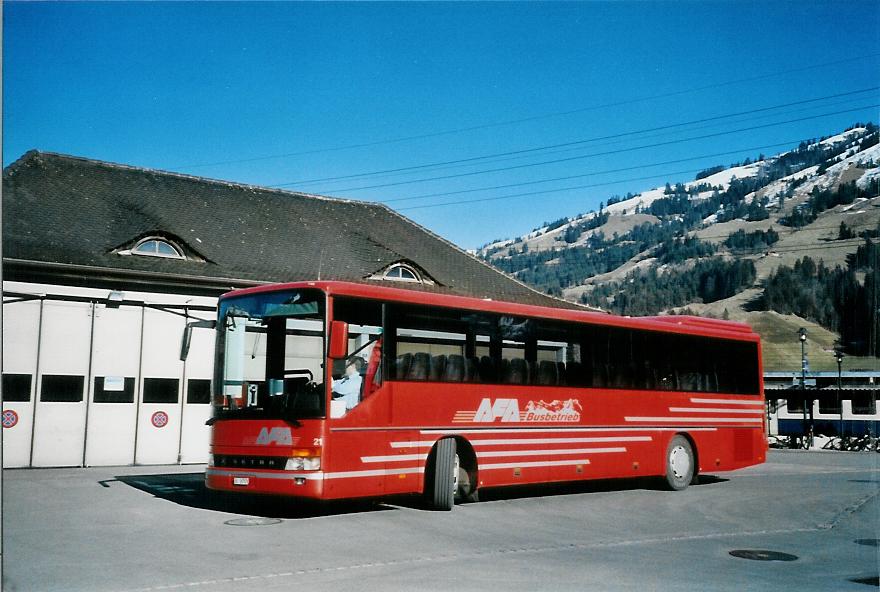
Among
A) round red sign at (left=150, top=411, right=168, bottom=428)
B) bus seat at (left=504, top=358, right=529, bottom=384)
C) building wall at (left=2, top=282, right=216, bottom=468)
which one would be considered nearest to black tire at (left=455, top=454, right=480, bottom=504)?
→ bus seat at (left=504, top=358, right=529, bottom=384)

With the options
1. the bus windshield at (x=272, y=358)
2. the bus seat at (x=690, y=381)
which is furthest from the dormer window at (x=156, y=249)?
the bus seat at (x=690, y=381)

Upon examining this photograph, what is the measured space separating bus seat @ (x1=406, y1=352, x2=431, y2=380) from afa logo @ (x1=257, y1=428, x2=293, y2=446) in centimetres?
210

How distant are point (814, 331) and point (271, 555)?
162885 mm

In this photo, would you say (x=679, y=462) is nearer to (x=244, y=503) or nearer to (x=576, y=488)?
(x=576, y=488)

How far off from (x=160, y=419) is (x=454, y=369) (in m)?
11.4

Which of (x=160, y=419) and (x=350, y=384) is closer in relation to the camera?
(x=350, y=384)

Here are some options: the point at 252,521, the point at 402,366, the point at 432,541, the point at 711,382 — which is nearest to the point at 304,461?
the point at 252,521

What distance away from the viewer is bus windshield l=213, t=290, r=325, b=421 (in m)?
12.1

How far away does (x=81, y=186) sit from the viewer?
2636cm

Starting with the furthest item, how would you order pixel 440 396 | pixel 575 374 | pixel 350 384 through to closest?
pixel 575 374, pixel 440 396, pixel 350 384

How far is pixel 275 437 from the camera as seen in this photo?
12109 mm

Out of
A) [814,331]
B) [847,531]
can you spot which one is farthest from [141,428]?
[814,331]

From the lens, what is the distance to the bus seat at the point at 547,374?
1539 centimetres

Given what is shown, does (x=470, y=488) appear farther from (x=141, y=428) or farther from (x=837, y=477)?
(x=837, y=477)
